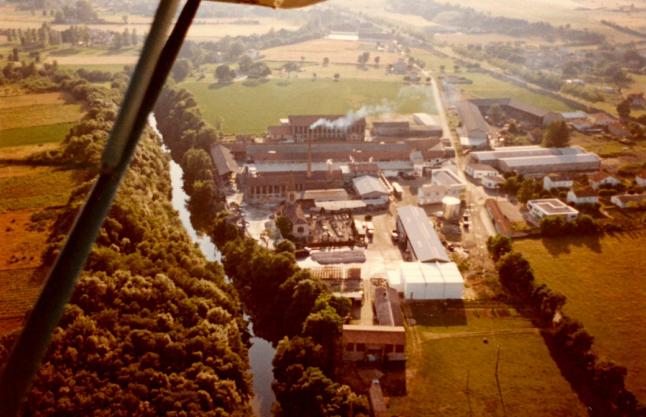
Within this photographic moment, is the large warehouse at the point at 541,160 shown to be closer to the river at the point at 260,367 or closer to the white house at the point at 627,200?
the white house at the point at 627,200

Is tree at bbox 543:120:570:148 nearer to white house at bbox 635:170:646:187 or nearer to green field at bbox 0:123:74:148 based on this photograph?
white house at bbox 635:170:646:187

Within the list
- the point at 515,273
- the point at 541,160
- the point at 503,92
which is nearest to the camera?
the point at 515,273

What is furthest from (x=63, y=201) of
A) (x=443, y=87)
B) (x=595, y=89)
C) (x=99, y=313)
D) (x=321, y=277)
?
(x=595, y=89)

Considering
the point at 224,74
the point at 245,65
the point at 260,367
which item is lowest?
the point at 260,367

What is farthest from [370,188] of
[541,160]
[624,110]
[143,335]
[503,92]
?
[503,92]

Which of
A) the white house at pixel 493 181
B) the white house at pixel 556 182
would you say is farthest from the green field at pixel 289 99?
the white house at pixel 556 182

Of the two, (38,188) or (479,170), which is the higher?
(38,188)

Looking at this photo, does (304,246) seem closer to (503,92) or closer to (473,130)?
(473,130)

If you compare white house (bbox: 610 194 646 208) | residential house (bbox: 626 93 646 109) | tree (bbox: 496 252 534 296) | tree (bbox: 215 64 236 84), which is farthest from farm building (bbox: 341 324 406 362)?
tree (bbox: 215 64 236 84)
